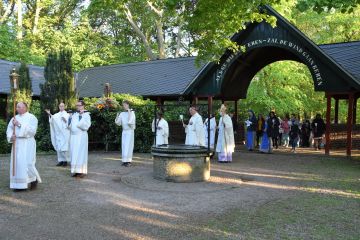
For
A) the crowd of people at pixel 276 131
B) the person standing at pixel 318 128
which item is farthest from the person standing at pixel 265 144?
the person standing at pixel 318 128

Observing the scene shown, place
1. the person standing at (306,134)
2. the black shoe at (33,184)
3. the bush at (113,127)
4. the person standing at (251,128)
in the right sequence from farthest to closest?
the person standing at (306,134)
the person standing at (251,128)
the bush at (113,127)
the black shoe at (33,184)

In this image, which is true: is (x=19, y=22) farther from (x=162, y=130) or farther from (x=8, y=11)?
(x=162, y=130)

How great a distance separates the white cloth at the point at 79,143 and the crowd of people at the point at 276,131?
8.96 meters

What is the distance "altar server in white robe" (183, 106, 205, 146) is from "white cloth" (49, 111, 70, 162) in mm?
3966

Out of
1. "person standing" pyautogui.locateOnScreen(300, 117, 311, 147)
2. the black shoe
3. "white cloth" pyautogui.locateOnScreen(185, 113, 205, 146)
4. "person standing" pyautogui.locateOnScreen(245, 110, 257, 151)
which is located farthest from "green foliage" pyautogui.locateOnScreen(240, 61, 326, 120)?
the black shoe

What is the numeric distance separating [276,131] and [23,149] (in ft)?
40.3

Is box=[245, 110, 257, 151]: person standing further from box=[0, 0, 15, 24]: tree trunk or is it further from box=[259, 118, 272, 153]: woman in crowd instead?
box=[0, 0, 15, 24]: tree trunk

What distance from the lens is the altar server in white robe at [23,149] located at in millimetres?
9258

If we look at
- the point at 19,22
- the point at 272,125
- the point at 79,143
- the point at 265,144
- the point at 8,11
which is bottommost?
the point at 265,144

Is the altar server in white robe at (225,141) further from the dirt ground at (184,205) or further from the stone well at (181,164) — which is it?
the stone well at (181,164)

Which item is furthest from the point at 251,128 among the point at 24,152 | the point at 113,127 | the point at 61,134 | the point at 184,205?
the point at 24,152

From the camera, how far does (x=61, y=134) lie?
14.0m

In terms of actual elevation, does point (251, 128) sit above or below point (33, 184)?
above

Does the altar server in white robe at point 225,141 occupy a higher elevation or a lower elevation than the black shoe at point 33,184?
higher
